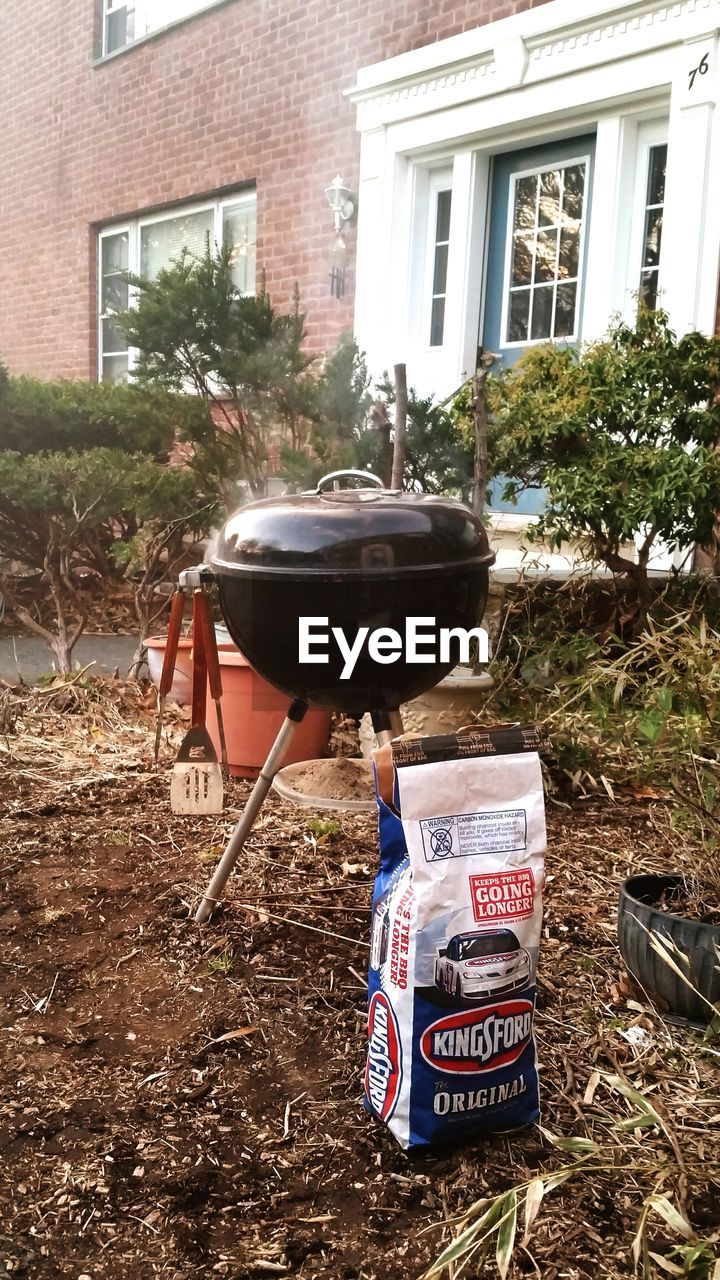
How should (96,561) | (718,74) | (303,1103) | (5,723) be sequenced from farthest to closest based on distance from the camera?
(96,561) < (718,74) < (5,723) < (303,1103)

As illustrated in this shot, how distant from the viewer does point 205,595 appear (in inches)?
98.0

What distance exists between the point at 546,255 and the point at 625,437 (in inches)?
99.3

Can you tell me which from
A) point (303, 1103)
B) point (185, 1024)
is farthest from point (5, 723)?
point (303, 1103)

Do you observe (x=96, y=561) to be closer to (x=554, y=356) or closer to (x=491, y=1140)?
(x=554, y=356)

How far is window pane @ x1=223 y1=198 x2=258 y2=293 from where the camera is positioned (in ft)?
29.1

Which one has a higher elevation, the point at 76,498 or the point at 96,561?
the point at 76,498

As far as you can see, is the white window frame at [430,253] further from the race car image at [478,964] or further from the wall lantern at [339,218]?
the race car image at [478,964]

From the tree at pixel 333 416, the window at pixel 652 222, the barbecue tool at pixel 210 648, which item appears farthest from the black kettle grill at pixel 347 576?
the window at pixel 652 222

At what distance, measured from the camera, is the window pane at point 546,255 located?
6.46 meters

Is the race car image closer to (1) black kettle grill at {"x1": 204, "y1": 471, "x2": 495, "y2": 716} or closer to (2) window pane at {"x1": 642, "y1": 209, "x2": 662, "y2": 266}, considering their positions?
(1) black kettle grill at {"x1": 204, "y1": 471, "x2": 495, "y2": 716}

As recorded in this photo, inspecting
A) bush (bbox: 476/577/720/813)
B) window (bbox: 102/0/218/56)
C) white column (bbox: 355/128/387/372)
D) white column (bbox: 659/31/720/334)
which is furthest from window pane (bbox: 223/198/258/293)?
bush (bbox: 476/577/720/813)

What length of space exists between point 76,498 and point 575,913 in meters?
3.91

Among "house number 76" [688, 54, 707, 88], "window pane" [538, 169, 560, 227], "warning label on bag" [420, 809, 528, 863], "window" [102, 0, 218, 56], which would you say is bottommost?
"warning label on bag" [420, 809, 528, 863]

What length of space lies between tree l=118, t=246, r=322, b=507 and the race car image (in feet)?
13.9
